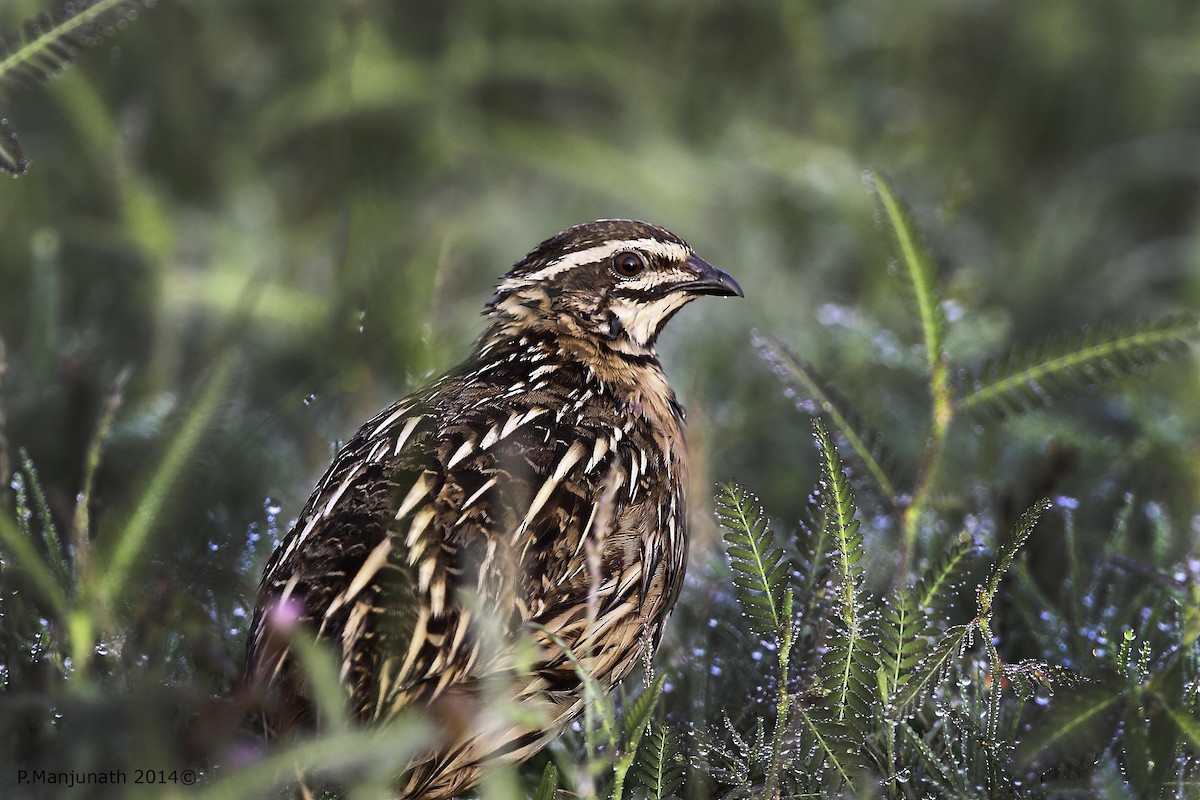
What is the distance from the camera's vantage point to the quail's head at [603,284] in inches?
154

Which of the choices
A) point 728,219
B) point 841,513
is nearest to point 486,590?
point 841,513

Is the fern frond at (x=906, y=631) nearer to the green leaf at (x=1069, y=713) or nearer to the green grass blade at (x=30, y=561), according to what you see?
the green leaf at (x=1069, y=713)

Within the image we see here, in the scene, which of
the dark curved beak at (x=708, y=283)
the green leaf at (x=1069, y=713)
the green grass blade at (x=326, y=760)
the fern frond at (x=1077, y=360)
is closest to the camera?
the green grass blade at (x=326, y=760)

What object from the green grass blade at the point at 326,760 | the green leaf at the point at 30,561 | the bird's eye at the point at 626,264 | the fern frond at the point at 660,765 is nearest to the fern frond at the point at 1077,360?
the bird's eye at the point at 626,264

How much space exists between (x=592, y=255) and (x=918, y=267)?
0.98 metres

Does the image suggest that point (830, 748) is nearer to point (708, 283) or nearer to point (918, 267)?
point (918, 267)

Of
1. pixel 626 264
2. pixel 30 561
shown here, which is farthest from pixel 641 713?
pixel 626 264

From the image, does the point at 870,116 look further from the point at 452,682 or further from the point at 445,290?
the point at 452,682

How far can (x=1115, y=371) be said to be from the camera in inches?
138

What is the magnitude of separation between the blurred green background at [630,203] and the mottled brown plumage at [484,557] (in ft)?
2.90

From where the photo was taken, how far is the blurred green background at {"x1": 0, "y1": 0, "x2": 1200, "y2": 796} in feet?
15.9

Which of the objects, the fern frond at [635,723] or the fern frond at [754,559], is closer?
the fern frond at [635,723]

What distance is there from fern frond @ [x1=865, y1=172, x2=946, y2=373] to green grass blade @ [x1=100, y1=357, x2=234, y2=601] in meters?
1.84

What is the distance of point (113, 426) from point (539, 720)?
276 centimetres
